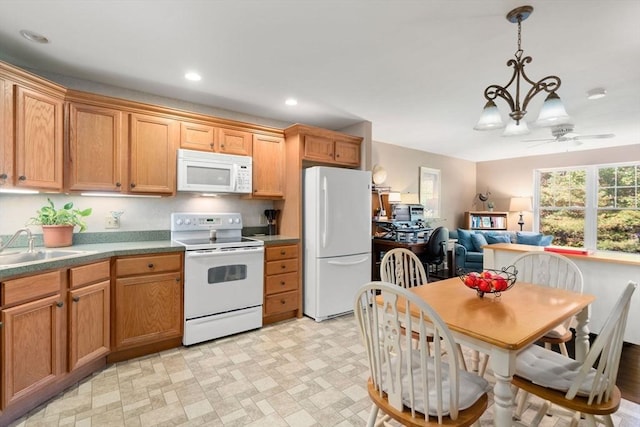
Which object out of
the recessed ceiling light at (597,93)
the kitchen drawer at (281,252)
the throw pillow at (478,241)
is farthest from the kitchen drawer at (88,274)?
Answer: the throw pillow at (478,241)

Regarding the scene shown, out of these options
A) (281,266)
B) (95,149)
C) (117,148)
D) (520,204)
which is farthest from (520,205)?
(95,149)

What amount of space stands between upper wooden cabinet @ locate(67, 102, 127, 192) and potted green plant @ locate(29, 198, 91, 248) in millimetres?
248

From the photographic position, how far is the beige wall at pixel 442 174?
523 centimetres

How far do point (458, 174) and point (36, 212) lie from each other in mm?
6809

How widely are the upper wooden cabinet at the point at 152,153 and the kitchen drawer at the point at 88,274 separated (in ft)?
2.47

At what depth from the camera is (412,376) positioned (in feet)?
3.83

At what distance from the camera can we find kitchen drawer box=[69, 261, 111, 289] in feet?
6.75

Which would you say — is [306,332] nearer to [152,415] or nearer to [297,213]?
[297,213]

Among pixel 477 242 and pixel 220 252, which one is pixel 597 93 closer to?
pixel 477 242

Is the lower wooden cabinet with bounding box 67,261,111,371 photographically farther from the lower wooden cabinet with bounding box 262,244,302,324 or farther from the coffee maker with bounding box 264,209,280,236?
the coffee maker with bounding box 264,209,280,236

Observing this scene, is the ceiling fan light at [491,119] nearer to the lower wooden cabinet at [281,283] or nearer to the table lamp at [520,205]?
the lower wooden cabinet at [281,283]

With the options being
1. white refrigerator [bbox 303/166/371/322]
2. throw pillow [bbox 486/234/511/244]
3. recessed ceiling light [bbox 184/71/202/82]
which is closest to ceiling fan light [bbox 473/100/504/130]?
white refrigerator [bbox 303/166/371/322]

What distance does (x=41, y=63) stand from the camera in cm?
242

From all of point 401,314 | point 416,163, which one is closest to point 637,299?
point 401,314
